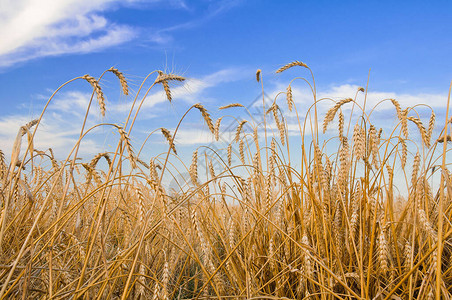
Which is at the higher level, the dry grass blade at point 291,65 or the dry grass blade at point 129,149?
the dry grass blade at point 291,65

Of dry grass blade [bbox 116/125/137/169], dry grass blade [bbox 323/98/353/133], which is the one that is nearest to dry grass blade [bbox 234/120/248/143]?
dry grass blade [bbox 323/98/353/133]

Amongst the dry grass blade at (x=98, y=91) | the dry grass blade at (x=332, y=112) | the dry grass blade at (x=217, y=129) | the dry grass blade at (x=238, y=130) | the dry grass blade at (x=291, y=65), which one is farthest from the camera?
the dry grass blade at (x=238, y=130)

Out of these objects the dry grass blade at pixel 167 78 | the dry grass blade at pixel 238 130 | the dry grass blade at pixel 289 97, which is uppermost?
the dry grass blade at pixel 167 78

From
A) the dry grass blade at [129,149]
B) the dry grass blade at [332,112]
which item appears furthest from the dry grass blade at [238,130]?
the dry grass blade at [129,149]

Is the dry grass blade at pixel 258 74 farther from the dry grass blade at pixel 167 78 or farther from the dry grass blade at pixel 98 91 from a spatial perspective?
the dry grass blade at pixel 98 91

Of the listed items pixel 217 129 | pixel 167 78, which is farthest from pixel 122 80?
pixel 217 129

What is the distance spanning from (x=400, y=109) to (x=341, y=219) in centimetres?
129

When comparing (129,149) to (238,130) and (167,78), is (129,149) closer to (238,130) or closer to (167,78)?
(167,78)

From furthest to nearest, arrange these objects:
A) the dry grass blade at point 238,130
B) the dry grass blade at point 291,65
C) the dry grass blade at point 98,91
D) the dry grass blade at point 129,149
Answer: the dry grass blade at point 238,130
the dry grass blade at point 291,65
the dry grass blade at point 98,91
the dry grass blade at point 129,149

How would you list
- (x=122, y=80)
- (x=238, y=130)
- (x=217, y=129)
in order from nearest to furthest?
(x=122, y=80)
(x=217, y=129)
(x=238, y=130)

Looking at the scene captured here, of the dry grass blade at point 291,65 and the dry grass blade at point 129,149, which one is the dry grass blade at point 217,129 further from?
the dry grass blade at point 129,149

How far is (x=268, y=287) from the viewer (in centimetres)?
290

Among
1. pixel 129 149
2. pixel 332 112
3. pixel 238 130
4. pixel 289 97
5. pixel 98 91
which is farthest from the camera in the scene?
pixel 238 130

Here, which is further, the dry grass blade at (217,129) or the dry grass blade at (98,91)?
the dry grass blade at (217,129)
